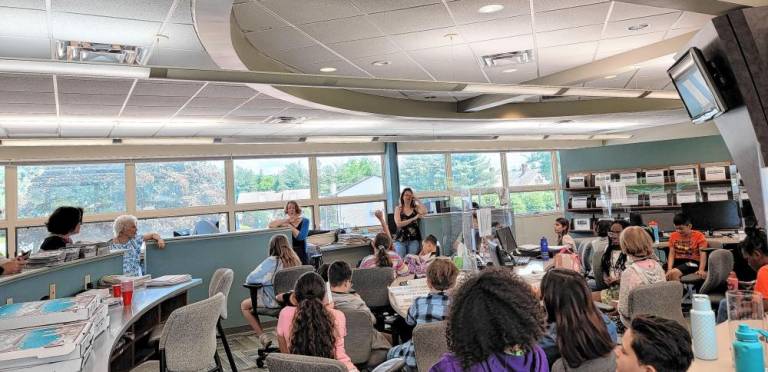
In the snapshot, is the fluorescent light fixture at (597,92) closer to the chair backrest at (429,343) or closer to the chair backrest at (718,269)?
the chair backrest at (718,269)

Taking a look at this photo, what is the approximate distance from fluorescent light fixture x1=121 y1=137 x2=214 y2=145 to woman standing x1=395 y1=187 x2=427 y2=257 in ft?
11.4

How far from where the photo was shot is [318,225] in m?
9.15

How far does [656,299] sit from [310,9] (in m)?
2.91

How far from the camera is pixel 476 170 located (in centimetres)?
1130

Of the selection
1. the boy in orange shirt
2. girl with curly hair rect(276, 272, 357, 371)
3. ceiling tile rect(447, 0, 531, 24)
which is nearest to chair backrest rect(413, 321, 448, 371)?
girl with curly hair rect(276, 272, 357, 371)

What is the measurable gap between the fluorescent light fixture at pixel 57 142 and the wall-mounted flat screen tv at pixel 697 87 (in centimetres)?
Result: 716

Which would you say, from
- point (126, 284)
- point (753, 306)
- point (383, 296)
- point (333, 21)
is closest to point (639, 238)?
point (753, 306)

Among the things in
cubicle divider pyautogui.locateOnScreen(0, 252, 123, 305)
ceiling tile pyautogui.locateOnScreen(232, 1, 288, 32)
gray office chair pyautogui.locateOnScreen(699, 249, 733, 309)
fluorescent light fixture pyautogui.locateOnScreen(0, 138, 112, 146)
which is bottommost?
gray office chair pyautogui.locateOnScreen(699, 249, 733, 309)

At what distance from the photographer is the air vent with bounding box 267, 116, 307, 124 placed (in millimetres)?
6430

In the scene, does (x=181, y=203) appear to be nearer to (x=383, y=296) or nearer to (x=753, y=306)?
(x=383, y=296)

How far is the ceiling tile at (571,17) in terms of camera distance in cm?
356

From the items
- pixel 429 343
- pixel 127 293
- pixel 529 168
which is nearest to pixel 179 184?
pixel 127 293

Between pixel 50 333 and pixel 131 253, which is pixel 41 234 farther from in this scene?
pixel 50 333

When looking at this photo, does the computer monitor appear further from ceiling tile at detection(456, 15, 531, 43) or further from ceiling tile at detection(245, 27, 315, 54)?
ceiling tile at detection(245, 27, 315, 54)
